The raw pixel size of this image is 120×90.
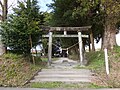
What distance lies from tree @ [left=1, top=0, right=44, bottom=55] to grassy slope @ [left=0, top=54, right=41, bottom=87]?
793 mm

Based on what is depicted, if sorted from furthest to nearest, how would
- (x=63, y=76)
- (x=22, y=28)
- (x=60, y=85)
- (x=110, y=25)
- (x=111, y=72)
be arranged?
(x=110, y=25), (x=22, y=28), (x=111, y=72), (x=63, y=76), (x=60, y=85)

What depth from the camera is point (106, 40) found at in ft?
61.1

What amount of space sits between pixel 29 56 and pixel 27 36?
5.51ft

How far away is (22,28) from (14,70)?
3108 mm

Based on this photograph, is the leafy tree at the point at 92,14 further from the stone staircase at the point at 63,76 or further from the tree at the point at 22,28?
the stone staircase at the point at 63,76

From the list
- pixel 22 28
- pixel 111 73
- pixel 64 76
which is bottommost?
pixel 64 76

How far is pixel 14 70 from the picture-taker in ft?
40.3

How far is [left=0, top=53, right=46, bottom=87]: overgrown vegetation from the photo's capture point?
432 inches

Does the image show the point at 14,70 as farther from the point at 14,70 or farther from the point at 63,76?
the point at 63,76

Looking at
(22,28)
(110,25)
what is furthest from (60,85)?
(110,25)

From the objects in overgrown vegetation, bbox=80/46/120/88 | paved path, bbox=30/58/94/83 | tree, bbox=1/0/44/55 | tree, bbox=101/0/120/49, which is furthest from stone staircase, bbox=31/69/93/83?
tree, bbox=101/0/120/49

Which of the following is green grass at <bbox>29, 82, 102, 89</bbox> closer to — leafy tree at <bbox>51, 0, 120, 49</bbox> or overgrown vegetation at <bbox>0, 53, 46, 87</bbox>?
overgrown vegetation at <bbox>0, 53, 46, 87</bbox>

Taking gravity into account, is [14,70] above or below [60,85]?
above

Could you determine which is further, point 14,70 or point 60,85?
point 14,70
